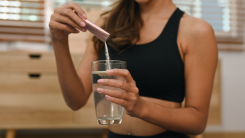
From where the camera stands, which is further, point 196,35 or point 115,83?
point 196,35

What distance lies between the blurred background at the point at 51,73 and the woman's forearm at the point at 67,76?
0.96m

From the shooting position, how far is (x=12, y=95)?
1794 mm

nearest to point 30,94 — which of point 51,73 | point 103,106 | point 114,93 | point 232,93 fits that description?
point 51,73

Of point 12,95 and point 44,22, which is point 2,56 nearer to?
point 12,95

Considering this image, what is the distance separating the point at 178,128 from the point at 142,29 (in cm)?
48

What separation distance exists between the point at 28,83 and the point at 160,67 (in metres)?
1.27

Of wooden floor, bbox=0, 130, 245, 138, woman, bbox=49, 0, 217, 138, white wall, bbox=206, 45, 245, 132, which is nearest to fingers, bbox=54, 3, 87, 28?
woman, bbox=49, 0, 217, 138

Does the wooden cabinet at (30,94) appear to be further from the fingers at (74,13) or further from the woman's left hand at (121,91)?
the woman's left hand at (121,91)

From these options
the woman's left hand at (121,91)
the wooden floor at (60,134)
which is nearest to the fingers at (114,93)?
the woman's left hand at (121,91)

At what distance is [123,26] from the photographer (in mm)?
1083

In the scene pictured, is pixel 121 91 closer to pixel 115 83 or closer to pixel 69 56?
pixel 115 83

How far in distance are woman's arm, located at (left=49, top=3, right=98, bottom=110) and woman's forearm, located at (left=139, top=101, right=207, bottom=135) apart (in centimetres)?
31

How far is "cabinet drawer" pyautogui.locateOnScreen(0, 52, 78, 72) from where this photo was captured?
5.85ft

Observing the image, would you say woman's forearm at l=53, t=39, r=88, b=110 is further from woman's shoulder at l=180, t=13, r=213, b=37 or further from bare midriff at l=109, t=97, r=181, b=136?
woman's shoulder at l=180, t=13, r=213, b=37
